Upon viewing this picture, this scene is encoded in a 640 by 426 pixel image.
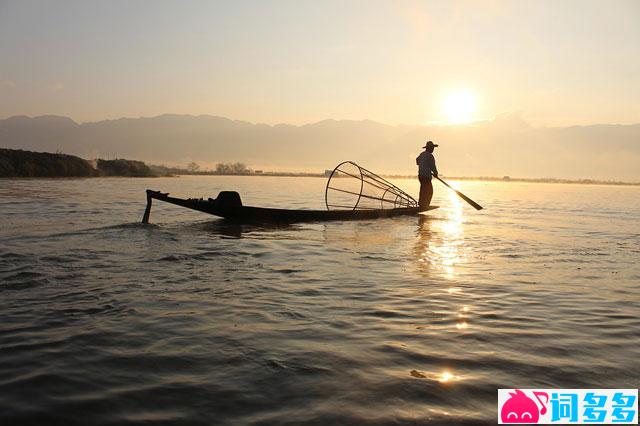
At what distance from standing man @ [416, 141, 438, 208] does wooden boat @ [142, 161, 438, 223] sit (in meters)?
0.59

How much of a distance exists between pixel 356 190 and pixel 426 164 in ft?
11.2

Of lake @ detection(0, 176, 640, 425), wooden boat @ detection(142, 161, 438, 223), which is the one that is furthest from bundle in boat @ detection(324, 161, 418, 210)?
lake @ detection(0, 176, 640, 425)

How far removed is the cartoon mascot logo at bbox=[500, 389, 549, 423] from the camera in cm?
342

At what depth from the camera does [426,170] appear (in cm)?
2023

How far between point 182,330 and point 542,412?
349 cm

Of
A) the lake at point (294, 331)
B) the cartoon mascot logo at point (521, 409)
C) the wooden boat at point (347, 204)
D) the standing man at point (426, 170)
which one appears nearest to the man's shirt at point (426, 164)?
the standing man at point (426, 170)

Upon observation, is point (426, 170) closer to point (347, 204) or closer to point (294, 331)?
point (347, 204)

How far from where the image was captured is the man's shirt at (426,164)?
20047 mm

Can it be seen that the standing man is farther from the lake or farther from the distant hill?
the distant hill

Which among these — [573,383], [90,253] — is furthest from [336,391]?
[90,253]

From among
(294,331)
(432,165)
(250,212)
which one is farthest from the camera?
(432,165)

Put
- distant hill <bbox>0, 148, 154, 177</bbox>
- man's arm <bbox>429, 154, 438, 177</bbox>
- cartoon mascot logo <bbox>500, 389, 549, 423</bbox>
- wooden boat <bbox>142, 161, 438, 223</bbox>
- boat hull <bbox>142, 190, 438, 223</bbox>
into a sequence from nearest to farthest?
cartoon mascot logo <bbox>500, 389, 549, 423</bbox> < boat hull <bbox>142, 190, 438, 223</bbox> < wooden boat <bbox>142, 161, 438, 223</bbox> < man's arm <bbox>429, 154, 438, 177</bbox> < distant hill <bbox>0, 148, 154, 177</bbox>

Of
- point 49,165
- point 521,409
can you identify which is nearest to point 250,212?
point 521,409

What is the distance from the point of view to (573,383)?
3.97 metres
